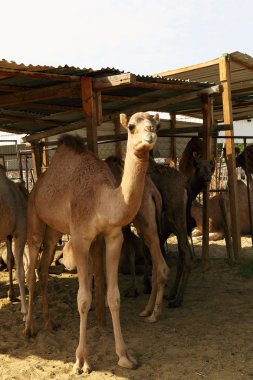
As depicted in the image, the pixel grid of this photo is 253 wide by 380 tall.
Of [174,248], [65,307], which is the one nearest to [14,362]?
[65,307]

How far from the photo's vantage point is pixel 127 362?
4.40 meters

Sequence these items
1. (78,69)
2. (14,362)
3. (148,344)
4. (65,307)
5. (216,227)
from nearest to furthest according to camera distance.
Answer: (14,362) → (148,344) → (78,69) → (65,307) → (216,227)

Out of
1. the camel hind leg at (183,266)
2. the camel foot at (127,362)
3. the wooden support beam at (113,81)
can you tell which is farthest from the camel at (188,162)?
the camel foot at (127,362)

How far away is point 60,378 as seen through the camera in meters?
4.26

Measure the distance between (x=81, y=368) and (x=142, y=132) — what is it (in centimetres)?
220

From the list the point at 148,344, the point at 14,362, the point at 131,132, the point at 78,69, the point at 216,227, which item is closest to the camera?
the point at 131,132

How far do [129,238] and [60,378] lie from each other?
11.0 ft

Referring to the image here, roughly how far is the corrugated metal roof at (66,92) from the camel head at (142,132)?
55.0 inches

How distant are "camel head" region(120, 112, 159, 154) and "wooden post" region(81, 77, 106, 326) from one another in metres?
1.61

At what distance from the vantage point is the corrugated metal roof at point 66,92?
18.0ft

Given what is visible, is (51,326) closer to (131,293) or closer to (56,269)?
(131,293)

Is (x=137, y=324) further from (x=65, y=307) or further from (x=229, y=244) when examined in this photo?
(x=229, y=244)

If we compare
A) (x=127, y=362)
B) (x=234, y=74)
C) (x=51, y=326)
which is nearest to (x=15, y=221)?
(x=51, y=326)

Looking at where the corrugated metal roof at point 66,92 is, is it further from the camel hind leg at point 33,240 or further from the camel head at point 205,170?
the camel hind leg at point 33,240
